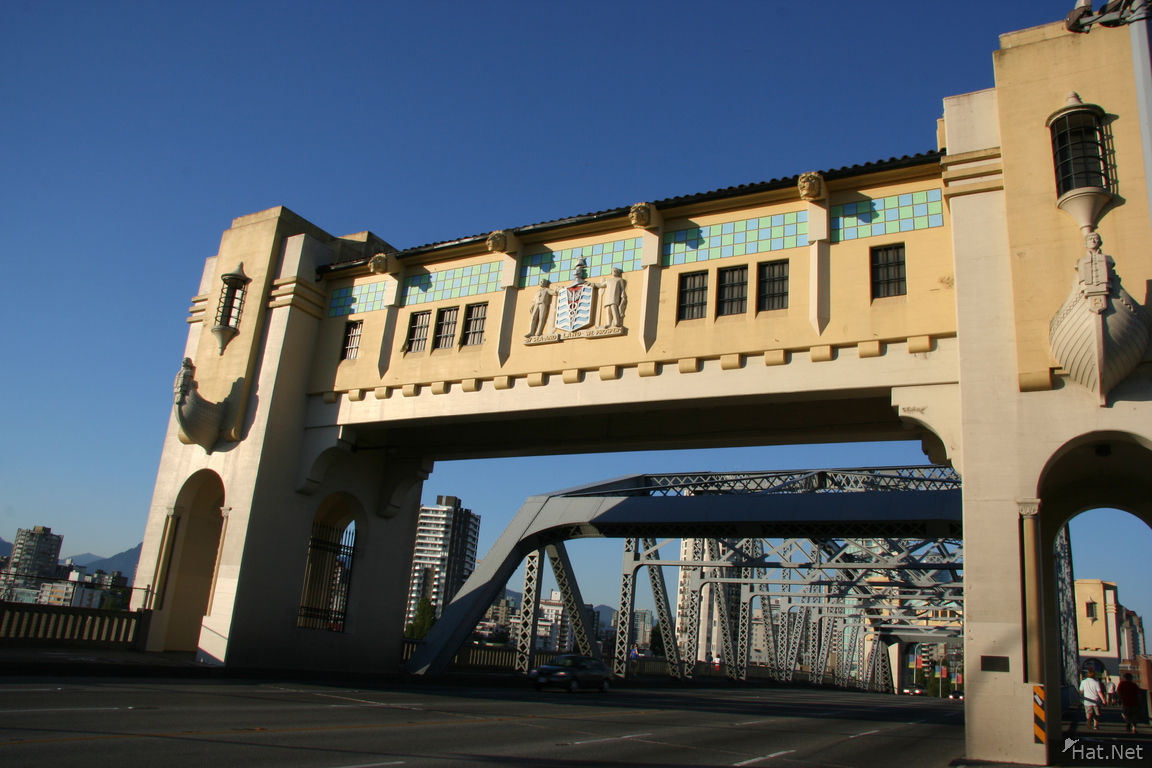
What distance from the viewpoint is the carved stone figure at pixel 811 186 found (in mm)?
16688

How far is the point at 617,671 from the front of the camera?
39281 mm

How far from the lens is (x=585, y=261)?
1938 centimetres

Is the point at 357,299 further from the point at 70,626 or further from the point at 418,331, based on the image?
the point at 70,626

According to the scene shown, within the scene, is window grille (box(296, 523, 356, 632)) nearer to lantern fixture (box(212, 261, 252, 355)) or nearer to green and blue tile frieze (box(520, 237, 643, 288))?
lantern fixture (box(212, 261, 252, 355))

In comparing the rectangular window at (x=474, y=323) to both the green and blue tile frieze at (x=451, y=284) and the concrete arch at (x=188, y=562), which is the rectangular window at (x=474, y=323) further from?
the concrete arch at (x=188, y=562)

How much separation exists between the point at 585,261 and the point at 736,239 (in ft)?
11.5

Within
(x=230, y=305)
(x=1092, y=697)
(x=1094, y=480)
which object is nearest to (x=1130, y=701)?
(x=1092, y=697)

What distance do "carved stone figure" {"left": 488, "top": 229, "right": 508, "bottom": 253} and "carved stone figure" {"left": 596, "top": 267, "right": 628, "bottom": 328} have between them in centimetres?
285

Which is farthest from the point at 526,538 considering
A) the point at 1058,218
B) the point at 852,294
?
the point at 1058,218

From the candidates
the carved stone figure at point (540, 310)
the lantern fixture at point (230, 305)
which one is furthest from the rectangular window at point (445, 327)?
the lantern fixture at point (230, 305)

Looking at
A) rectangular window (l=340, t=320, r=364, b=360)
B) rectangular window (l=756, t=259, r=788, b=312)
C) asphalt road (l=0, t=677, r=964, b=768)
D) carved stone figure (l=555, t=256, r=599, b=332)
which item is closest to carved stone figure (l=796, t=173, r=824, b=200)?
rectangular window (l=756, t=259, r=788, b=312)

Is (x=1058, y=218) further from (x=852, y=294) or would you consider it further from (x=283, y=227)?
(x=283, y=227)

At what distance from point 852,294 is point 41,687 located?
15297 mm

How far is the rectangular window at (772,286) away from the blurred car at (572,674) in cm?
1585
